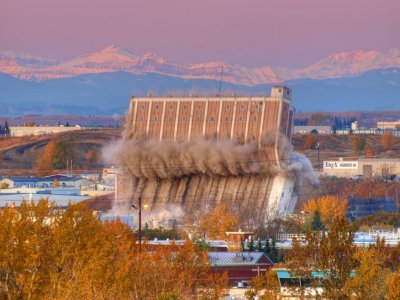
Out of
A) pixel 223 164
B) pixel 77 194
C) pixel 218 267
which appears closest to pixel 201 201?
pixel 223 164

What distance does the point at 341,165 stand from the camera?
5743 inches

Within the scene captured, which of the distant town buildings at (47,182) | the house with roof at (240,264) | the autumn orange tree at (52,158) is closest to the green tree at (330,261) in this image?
the house with roof at (240,264)

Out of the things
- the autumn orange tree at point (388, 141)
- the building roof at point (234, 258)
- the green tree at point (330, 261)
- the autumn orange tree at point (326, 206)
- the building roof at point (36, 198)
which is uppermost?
the green tree at point (330, 261)

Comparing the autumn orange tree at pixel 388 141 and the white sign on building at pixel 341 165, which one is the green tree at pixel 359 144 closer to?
the autumn orange tree at pixel 388 141

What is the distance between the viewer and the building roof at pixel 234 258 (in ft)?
219

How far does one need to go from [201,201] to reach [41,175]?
1645 inches

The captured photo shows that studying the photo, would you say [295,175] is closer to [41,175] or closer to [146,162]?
[146,162]

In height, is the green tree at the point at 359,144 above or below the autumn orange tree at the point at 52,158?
above

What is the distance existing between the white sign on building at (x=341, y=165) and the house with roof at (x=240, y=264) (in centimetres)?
7672

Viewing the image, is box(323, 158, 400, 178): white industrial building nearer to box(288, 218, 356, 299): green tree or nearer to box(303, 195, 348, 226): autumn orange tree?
box(303, 195, 348, 226): autumn orange tree

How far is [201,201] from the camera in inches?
4171

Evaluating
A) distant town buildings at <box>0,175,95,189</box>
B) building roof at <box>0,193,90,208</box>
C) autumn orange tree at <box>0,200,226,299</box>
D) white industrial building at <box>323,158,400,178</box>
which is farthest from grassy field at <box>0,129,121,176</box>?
autumn orange tree at <box>0,200,226,299</box>

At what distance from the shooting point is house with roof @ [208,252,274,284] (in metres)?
65.2

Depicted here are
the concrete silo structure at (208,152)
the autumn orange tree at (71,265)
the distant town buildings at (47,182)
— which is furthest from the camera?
the distant town buildings at (47,182)
